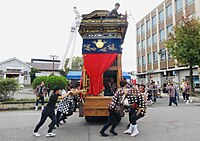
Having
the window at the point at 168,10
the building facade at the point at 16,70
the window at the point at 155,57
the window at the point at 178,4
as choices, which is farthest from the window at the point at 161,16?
the building facade at the point at 16,70

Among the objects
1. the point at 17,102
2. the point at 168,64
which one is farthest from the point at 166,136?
the point at 168,64

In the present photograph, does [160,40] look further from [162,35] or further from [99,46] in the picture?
[99,46]

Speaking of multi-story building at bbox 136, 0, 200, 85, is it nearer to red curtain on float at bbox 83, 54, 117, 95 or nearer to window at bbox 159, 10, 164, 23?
window at bbox 159, 10, 164, 23

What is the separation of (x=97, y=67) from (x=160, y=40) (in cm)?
3106

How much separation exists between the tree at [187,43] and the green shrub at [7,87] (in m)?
15.7

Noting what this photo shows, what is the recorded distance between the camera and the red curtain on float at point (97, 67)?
7.44 meters

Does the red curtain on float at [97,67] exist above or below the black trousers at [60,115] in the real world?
above

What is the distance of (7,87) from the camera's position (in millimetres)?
14023

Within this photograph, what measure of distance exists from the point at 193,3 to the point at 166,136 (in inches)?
1045

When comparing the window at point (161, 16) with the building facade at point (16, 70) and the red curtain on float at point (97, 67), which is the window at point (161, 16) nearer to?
the red curtain on float at point (97, 67)

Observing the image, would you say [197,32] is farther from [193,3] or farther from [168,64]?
[168,64]

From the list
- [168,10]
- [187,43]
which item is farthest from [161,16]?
[187,43]

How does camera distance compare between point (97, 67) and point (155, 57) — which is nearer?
point (97, 67)

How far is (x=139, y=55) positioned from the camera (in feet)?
150
